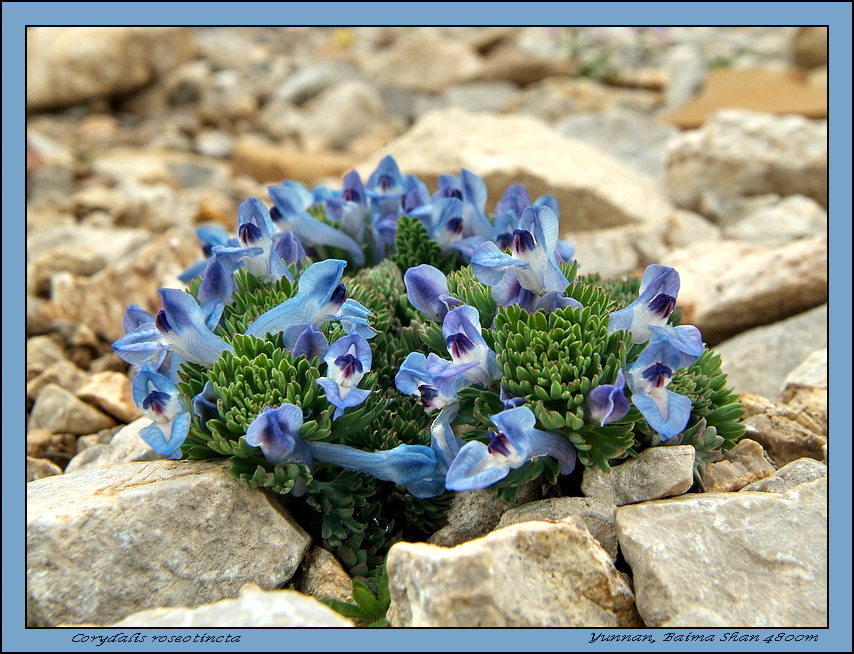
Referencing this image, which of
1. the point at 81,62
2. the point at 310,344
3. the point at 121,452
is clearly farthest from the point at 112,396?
the point at 81,62

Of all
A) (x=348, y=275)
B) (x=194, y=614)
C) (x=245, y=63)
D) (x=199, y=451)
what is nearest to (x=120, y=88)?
(x=245, y=63)

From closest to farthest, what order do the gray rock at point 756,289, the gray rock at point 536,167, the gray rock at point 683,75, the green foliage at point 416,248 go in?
the green foliage at point 416,248, the gray rock at point 756,289, the gray rock at point 536,167, the gray rock at point 683,75

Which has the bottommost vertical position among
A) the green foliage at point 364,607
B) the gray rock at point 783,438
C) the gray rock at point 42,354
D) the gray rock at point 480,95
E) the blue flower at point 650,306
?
the green foliage at point 364,607

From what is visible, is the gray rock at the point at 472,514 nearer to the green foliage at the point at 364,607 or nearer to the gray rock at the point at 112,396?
the green foliage at the point at 364,607

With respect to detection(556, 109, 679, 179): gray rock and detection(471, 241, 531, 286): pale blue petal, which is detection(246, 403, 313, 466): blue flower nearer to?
detection(471, 241, 531, 286): pale blue petal

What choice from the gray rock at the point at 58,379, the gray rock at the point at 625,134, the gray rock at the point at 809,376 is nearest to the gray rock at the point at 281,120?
the gray rock at the point at 625,134

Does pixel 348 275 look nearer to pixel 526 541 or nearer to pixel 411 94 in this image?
pixel 526 541
